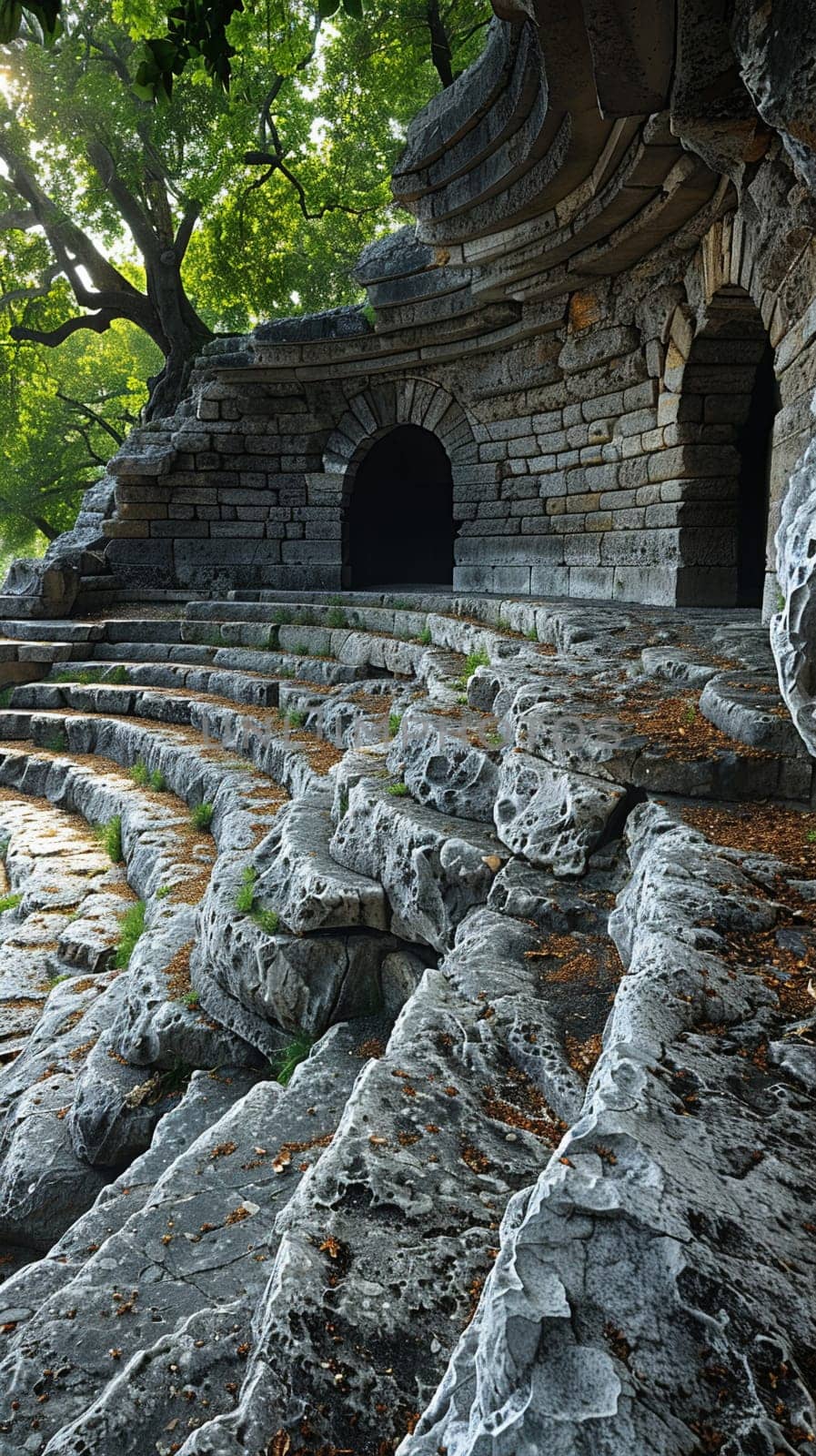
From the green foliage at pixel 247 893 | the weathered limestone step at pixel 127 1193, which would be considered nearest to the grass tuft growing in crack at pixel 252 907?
the green foliage at pixel 247 893

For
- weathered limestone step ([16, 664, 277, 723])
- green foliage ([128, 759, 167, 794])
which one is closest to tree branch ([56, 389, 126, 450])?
weathered limestone step ([16, 664, 277, 723])

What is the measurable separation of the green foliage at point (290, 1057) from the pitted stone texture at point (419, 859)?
0.47 m

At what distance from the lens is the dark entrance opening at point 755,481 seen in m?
7.39

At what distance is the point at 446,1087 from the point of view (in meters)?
1.96

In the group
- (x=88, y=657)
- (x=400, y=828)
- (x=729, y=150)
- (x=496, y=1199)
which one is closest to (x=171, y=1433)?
(x=496, y=1199)

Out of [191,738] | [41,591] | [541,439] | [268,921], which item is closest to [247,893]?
[268,921]

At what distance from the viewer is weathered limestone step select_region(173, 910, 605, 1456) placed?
134 cm

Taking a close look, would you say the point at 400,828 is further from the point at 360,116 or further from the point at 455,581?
the point at 360,116

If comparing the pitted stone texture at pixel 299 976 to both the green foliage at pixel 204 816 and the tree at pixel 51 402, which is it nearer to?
the green foliage at pixel 204 816

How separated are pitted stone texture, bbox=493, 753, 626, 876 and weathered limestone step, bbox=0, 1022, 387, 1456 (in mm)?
884

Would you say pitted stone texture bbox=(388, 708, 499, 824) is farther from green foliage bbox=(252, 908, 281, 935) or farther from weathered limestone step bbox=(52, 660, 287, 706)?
weathered limestone step bbox=(52, 660, 287, 706)

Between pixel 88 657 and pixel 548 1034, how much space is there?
853 centimetres

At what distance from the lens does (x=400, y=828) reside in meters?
3.18

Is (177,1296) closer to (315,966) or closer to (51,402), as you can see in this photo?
(315,966)
